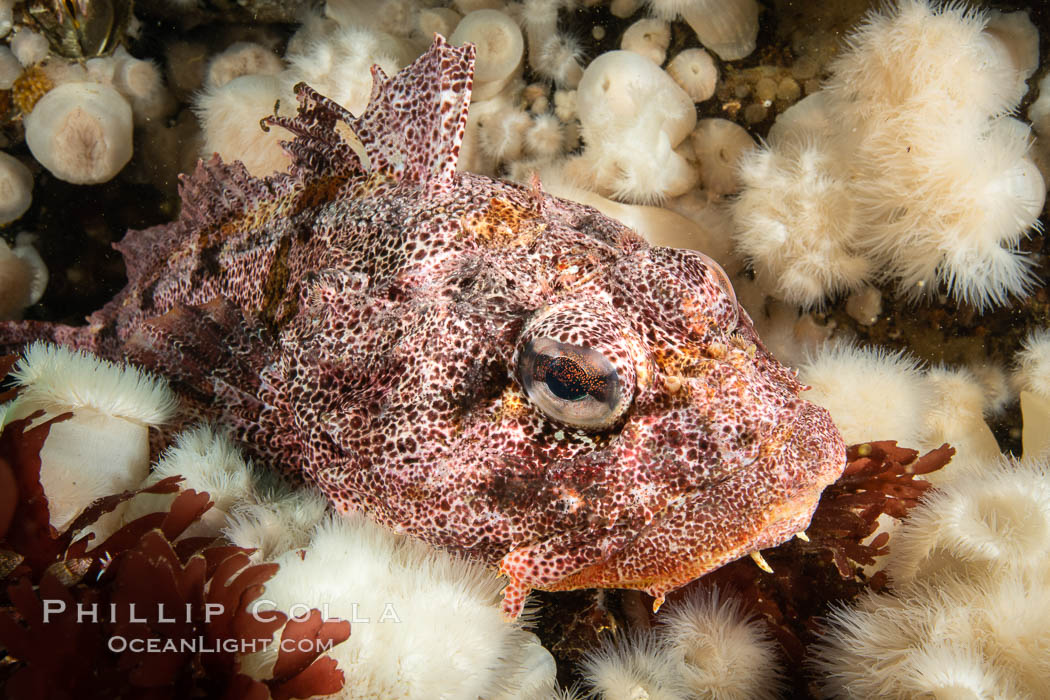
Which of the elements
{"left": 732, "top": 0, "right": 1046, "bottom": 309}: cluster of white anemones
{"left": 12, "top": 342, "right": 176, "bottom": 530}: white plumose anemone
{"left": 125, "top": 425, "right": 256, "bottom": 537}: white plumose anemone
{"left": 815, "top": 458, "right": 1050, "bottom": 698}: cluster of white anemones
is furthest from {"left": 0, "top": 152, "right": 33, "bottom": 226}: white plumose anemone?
{"left": 815, "top": 458, "right": 1050, "bottom": 698}: cluster of white anemones

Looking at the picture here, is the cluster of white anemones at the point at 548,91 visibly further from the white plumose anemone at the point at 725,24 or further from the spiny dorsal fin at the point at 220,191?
the spiny dorsal fin at the point at 220,191

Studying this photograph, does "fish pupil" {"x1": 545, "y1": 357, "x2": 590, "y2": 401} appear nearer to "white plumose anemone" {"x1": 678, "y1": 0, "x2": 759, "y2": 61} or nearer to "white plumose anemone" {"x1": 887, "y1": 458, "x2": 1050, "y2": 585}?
"white plumose anemone" {"x1": 887, "y1": 458, "x2": 1050, "y2": 585}

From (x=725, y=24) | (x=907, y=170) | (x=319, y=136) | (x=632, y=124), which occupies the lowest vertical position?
(x=319, y=136)

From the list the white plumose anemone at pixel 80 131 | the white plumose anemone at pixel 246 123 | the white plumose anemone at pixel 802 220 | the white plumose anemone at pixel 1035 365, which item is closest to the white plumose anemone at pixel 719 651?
the white plumose anemone at pixel 802 220

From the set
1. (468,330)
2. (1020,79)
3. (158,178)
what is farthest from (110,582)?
(1020,79)

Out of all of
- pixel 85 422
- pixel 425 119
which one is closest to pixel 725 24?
pixel 425 119

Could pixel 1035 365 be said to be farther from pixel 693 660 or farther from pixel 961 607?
pixel 693 660
